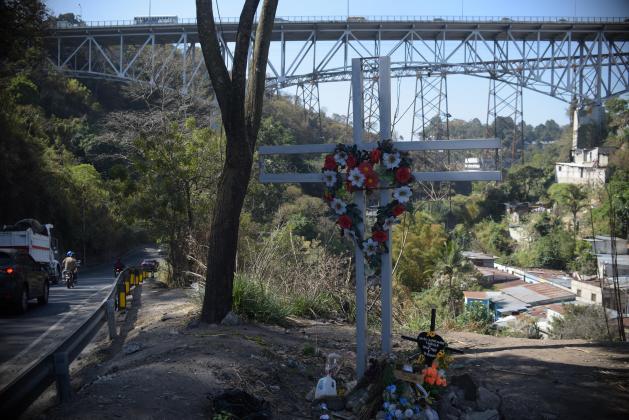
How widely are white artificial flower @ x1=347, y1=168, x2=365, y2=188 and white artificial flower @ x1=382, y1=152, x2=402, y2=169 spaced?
297 millimetres

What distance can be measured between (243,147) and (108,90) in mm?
62786

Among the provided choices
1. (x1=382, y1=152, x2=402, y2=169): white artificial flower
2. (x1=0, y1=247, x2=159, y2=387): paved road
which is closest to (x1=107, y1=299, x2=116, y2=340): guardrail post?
(x1=0, y1=247, x2=159, y2=387): paved road

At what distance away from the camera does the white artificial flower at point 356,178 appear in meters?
6.39

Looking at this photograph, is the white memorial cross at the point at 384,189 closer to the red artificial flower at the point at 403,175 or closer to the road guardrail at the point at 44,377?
the red artificial flower at the point at 403,175

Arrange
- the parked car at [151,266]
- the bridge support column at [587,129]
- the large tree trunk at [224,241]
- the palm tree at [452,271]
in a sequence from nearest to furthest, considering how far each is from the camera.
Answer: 1. the large tree trunk at [224,241]
2. the parked car at [151,266]
3. the palm tree at [452,271]
4. the bridge support column at [587,129]

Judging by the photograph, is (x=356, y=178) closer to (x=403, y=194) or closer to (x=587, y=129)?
A: (x=403, y=194)

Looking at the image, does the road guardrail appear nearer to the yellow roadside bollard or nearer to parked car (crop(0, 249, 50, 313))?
the yellow roadside bollard

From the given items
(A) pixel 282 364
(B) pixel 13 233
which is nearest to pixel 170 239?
(B) pixel 13 233

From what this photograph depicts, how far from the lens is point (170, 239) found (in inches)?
754

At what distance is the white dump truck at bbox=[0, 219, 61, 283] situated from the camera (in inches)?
938

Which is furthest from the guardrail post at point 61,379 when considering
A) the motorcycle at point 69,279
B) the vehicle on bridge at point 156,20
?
the vehicle on bridge at point 156,20

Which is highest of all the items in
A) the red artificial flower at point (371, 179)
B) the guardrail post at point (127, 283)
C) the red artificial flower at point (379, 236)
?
the red artificial flower at point (371, 179)

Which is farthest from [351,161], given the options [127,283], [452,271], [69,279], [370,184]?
[452,271]

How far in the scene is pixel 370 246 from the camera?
20.9 feet
